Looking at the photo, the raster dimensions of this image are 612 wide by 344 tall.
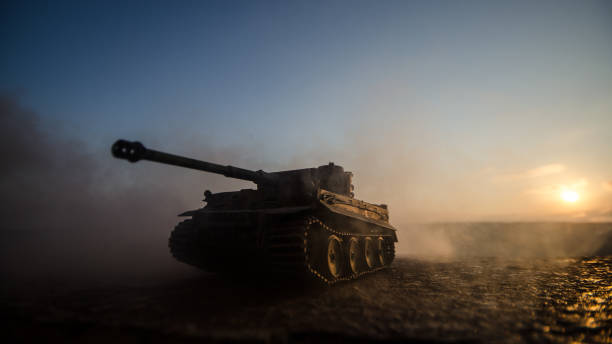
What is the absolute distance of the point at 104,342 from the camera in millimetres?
3217

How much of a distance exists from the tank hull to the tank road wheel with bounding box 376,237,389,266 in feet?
8.68

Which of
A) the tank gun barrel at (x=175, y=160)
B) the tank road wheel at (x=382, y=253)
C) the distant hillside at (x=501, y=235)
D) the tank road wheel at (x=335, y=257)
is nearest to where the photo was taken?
the tank gun barrel at (x=175, y=160)

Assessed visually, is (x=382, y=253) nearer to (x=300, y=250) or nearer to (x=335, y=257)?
(x=335, y=257)

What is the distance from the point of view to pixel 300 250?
224 inches

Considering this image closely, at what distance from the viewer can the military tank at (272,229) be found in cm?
585

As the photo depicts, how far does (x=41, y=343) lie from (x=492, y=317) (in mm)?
6240

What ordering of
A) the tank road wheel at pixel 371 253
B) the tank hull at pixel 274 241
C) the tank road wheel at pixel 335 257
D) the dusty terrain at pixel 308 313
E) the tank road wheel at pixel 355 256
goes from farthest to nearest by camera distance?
the tank road wheel at pixel 371 253, the tank road wheel at pixel 355 256, the tank road wheel at pixel 335 257, the tank hull at pixel 274 241, the dusty terrain at pixel 308 313

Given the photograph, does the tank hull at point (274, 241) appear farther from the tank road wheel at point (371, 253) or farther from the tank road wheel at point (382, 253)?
the tank road wheel at point (382, 253)

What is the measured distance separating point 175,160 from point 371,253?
770 centimetres

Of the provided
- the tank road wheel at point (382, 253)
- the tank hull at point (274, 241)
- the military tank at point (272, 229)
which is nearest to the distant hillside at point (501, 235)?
the tank road wheel at point (382, 253)

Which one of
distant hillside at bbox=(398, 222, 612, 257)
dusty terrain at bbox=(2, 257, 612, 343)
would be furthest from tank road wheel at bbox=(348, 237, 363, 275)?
distant hillside at bbox=(398, 222, 612, 257)

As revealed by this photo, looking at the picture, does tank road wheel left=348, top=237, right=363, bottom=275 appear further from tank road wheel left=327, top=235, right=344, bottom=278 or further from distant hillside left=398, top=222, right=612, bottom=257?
distant hillside left=398, top=222, right=612, bottom=257

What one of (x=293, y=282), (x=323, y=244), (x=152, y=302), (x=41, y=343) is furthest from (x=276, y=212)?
(x=41, y=343)

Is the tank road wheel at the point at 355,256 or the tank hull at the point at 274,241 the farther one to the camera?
the tank road wheel at the point at 355,256
